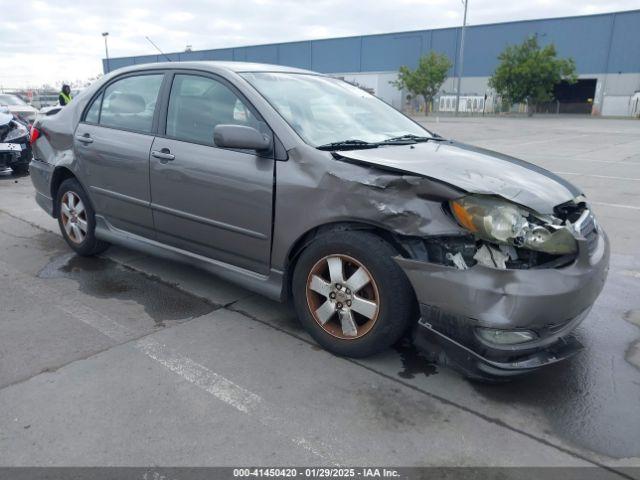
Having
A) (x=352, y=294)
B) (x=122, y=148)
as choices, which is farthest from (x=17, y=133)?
(x=352, y=294)

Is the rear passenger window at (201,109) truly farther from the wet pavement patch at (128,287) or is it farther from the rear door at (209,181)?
the wet pavement patch at (128,287)

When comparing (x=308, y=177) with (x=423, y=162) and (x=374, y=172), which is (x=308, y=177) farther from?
(x=423, y=162)

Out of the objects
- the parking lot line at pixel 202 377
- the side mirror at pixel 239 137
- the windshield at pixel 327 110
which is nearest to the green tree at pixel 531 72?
the windshield at pixel 327 110

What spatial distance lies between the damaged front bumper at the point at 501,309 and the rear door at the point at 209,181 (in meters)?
1.07

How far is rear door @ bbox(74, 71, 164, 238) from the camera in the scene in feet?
13.1

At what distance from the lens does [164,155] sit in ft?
12.3

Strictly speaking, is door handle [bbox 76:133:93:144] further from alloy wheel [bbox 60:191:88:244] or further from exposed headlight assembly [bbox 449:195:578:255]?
exposed headlight assembly [bbox 449:195:578:255]

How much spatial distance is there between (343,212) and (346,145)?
0.54 metres

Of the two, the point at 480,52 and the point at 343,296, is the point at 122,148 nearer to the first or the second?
the point at 343,296

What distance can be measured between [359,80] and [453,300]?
56763 millimetres

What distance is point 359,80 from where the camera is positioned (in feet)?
185

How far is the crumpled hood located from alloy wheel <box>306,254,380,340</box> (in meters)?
0.60

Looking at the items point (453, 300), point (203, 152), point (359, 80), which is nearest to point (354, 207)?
point (453, 300)

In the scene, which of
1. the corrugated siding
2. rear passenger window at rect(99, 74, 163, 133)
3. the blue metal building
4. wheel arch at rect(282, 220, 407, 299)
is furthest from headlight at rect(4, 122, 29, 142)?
the corrugated siding
